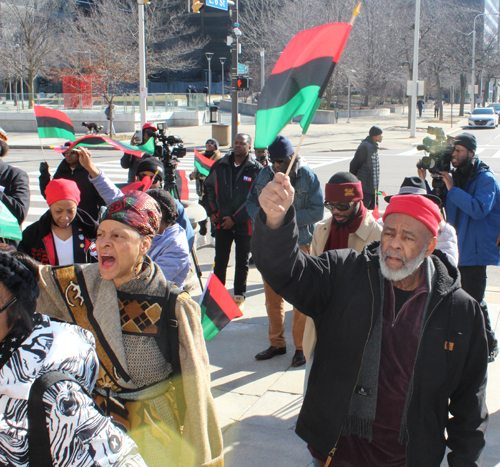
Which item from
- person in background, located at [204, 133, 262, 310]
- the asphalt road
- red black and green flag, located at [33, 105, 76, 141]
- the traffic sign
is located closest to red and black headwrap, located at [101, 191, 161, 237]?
red black and green flag, located at [33, 105, 76, 141]

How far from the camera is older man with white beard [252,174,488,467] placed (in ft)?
7.57

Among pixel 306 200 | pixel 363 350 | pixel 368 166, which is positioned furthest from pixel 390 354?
pixel 368 166

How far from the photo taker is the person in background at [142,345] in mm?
2385

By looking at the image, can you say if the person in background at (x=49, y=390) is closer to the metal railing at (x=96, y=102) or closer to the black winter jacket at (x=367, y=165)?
the black winter jacket at (x=367, y=165)

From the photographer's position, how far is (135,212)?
2561 millimetres

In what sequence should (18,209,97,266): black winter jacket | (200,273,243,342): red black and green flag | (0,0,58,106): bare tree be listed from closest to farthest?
(200,273,243,342): red black and green flag < (18,209,97,266): black winter jacket < (0,0,58,106): bare tree

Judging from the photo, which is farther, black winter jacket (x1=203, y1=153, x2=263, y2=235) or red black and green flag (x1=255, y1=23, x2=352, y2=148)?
black winter jacket (x1=203, y1=153, x2=263, y2=235)

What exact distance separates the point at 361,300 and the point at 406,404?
46 centimetres

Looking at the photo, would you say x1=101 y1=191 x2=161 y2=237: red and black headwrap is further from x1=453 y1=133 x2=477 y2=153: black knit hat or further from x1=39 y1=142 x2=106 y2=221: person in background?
x1=453 y1=133 x2=477 y2=153: black knit hat

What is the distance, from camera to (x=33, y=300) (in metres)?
1.89

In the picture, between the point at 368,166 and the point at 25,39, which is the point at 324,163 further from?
the point at 25,39

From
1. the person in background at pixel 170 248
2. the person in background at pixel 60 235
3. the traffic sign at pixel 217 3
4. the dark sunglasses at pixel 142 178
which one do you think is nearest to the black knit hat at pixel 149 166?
the dark sunglasses at pixel 142 178

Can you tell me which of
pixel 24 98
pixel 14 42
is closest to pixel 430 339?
pixel 24 98

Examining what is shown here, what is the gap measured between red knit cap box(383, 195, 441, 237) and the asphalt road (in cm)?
979
